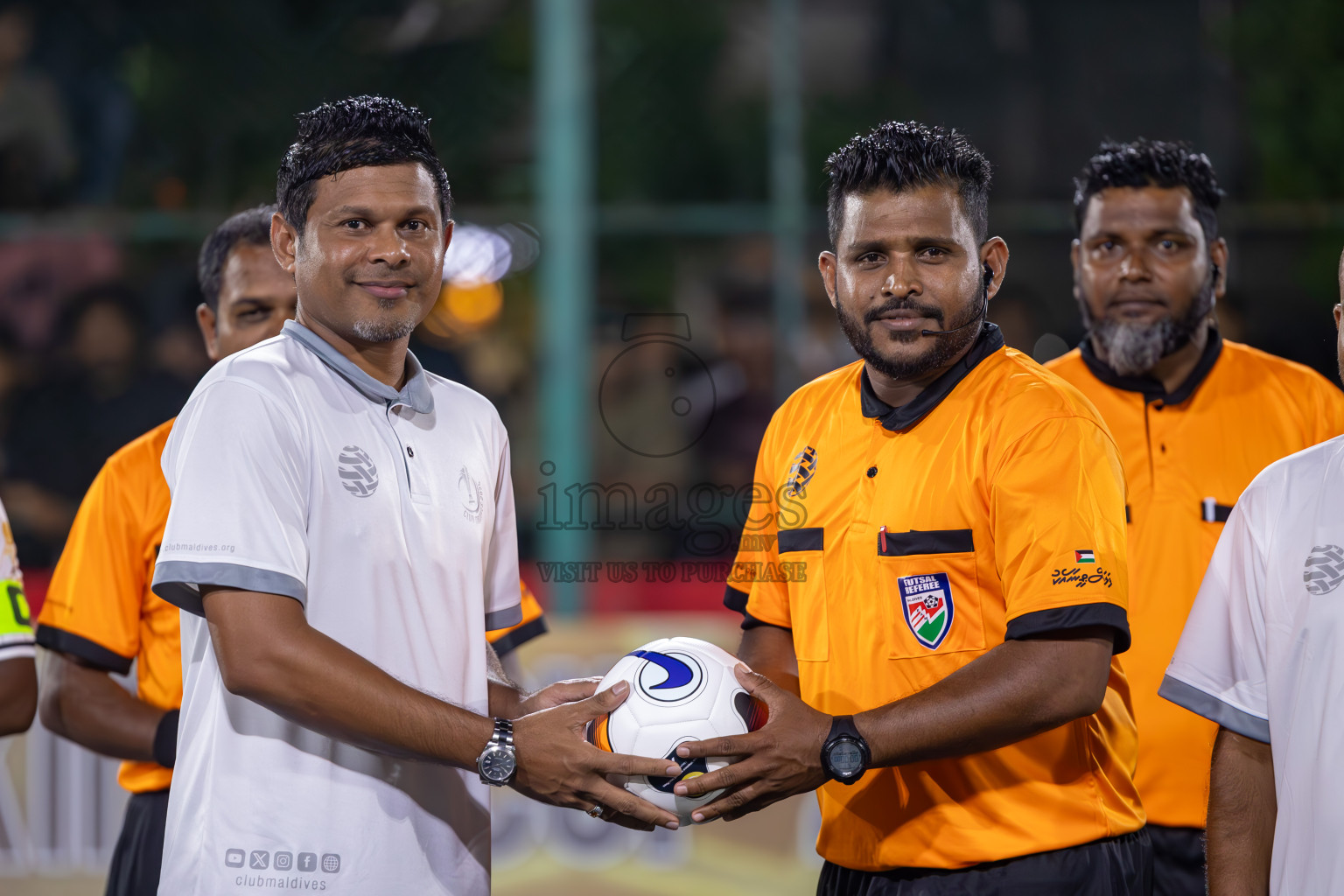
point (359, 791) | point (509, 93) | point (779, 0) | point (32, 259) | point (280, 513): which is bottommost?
point (359, 791)

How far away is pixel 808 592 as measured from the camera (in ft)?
9.93

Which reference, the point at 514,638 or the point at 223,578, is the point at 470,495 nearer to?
the point at 514,638

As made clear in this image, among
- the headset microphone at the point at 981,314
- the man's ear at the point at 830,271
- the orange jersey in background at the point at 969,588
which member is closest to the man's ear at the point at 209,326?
the man's ear at the point at 830,271

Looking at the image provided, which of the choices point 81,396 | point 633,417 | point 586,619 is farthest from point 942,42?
point 81,396

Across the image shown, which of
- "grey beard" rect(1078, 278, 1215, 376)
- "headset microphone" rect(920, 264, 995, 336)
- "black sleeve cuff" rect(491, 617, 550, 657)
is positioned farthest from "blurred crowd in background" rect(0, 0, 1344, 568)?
"headset microphone" rect(920, 264, 995, 336)

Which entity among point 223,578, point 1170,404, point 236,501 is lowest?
point 223,578

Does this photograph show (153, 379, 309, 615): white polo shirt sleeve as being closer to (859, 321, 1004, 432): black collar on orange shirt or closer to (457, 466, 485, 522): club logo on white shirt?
(457, 466, 485, 522): club logo on white shirt

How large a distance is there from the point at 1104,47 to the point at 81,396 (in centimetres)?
652

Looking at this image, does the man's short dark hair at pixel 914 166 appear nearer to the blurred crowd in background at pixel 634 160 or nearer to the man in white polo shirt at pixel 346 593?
the man in white polo shirt at pixel 346 593

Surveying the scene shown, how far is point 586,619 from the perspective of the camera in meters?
6.44

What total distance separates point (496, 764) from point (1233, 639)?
1460 millimetres

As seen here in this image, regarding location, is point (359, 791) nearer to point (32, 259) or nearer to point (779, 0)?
point (32, 259)

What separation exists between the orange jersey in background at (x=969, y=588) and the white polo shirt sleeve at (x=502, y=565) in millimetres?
713

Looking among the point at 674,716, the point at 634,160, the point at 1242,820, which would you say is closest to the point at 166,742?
the point at 674,716
